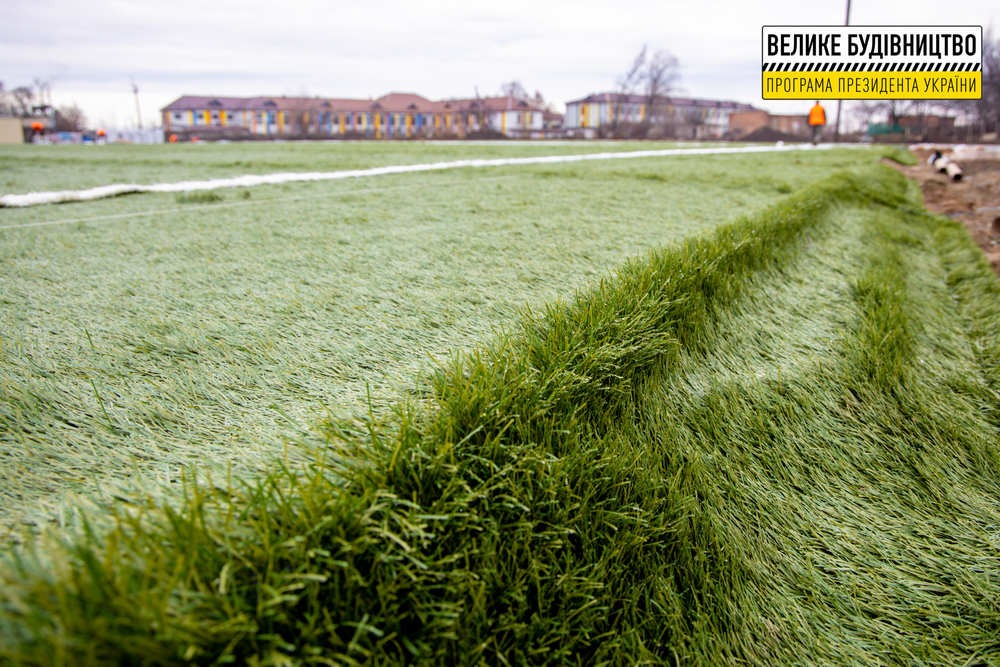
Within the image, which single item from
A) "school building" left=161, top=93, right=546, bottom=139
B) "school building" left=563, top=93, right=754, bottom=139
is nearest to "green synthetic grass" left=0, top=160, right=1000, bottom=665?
"school building" left=563, top=93, right=754, bottom=139

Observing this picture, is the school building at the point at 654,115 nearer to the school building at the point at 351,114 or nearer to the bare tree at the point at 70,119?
the school building at the point at 351,114

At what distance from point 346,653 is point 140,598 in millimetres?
210

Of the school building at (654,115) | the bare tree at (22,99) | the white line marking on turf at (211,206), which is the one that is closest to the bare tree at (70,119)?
the bare tree at (22,99)

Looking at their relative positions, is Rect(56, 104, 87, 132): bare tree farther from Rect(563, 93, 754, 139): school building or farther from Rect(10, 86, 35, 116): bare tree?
Rect(563, 93, 754, 139): school building

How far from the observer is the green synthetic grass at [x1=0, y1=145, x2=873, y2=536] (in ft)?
2.93

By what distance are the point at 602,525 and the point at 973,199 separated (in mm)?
7664

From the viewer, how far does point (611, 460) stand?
954mm

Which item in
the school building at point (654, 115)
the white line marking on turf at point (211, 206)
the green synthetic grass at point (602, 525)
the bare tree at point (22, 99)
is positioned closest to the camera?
the green synthetic grass at point (602, 525)

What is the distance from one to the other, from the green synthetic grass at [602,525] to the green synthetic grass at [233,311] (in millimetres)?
178

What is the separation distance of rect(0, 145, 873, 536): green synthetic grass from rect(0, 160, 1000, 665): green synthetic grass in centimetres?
18

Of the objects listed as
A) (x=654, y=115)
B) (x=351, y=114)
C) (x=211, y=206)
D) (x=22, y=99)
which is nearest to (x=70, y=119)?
(x=22, y=99)

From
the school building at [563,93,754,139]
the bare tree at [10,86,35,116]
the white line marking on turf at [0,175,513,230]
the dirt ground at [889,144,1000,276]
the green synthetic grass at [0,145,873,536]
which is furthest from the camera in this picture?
the bare tree at [10,86,35,116]

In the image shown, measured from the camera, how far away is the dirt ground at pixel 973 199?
153 inches

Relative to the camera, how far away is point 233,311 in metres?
1.50
